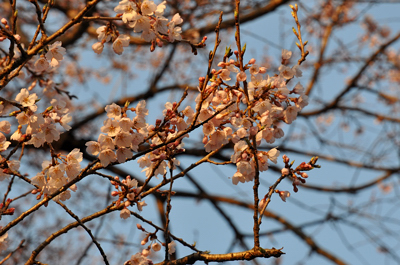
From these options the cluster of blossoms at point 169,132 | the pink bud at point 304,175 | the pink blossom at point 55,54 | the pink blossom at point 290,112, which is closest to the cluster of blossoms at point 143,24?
the pink blossom at point 55,54

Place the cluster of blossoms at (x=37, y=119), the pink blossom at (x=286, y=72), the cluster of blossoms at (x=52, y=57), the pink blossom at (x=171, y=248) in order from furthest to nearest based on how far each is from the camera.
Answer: the pink blossom at (x=171, y=248) → the cluster of blossoms at (x=52, y=57) → the pink blossom at (x=286, y=72) → the cluster of blossoms at (x=37, y=119)

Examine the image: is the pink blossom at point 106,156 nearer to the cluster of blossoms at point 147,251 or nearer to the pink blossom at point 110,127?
the pink blossom at point 110,127

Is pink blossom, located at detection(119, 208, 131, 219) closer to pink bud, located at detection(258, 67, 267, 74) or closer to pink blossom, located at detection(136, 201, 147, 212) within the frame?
pink blossom, located at detection(136, 201, 147, 212)

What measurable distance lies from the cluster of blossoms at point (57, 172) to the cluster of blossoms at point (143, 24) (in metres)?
0.50

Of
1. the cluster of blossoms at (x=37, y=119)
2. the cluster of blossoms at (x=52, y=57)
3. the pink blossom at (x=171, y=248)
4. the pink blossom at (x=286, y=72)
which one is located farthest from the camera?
the pink blossom at (x=171, y=248)

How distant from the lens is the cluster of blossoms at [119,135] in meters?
1.46

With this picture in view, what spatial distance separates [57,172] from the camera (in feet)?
5.16

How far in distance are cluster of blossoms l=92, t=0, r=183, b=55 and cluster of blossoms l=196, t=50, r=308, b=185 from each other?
0.95ft

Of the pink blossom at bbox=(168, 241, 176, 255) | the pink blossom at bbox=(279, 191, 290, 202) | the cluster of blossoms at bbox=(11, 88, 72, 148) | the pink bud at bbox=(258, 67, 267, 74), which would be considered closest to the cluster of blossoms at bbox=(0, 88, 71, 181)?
the cluster of blossoms at bbox=(11, 88, 72, 148)

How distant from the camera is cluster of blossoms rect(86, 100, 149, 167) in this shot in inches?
57.6

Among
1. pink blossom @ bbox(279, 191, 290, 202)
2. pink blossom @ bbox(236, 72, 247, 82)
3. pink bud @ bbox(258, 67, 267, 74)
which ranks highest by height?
pink bud @ bbox(258, 67, 267, 74)

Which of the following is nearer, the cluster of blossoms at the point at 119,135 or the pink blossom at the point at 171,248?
the cluster of blossoms at the point at 119,135

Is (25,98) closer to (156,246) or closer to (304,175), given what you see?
(156,246)

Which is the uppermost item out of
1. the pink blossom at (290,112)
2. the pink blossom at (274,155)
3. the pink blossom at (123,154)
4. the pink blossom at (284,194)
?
the pink blossom at (290,112)
